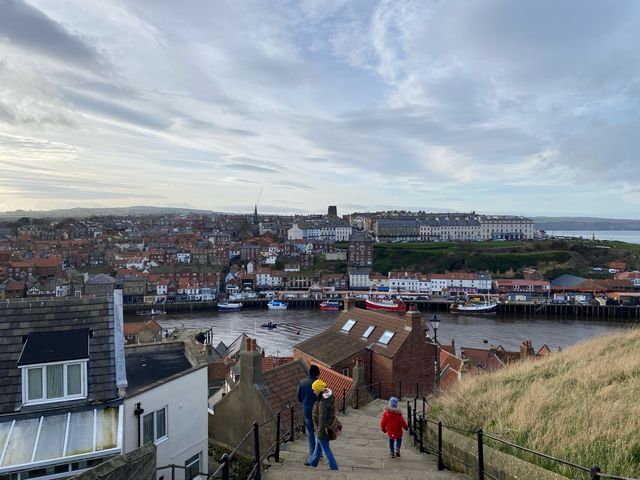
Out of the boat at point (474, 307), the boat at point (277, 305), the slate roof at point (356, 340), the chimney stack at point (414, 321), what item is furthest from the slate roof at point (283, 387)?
the boat at point (277, 305)

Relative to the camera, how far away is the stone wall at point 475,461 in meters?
4.49

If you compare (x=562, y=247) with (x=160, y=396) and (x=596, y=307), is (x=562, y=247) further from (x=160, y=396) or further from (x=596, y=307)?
(x=160, y=396)

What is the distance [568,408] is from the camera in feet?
19.3

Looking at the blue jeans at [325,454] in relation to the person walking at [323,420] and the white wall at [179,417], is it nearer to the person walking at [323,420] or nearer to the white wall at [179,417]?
the person walking at [323,420]

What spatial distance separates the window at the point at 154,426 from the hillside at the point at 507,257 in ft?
292

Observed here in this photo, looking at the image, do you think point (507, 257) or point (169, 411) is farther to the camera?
point (507, 257)

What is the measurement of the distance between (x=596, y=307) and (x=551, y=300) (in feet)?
22.6

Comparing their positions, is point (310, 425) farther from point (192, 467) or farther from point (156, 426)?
point (192, 467)

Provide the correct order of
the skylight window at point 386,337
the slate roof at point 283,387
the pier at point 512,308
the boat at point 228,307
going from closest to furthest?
1. the slate roof at point 283,387
2. the skylight window at point 386,337
3. the pier at point 512,308
4. the boat at point 228,307

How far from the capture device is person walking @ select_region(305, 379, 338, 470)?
217 inches

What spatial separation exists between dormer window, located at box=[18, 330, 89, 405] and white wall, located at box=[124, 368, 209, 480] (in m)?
0.79

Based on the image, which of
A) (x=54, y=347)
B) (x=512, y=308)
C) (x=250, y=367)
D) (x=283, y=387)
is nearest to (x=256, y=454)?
(x=54, y=347)

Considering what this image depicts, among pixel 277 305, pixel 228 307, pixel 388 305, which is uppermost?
pixel 388 305

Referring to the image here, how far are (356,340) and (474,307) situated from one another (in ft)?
173
